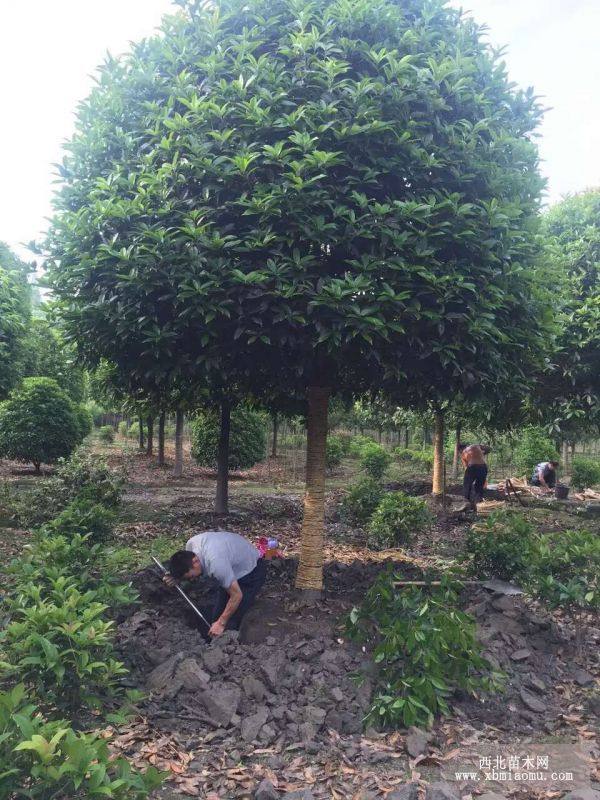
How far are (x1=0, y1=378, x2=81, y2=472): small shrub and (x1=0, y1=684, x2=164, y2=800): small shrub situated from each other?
15848 mm

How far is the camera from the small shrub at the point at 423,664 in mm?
3594

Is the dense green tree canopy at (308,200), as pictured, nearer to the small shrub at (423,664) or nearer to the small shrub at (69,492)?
the small shrub at (423,664)

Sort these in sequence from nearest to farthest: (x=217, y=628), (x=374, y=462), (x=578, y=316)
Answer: (x=217, y=628) < (x=578, y=316) < (x=374, y=462)

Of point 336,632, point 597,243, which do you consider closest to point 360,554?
point 336,632

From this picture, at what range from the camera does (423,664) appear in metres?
3.73

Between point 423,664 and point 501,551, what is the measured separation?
7.85ft

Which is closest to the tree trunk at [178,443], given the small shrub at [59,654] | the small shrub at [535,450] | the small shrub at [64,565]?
the small shrub at [535,450]

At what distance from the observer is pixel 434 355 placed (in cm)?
440

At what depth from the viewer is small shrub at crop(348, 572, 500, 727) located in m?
3.59

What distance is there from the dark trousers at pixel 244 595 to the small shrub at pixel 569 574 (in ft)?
7.95

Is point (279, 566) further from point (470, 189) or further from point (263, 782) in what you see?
point (470, 189)

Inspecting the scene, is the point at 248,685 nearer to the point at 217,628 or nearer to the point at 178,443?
the point at 217,628

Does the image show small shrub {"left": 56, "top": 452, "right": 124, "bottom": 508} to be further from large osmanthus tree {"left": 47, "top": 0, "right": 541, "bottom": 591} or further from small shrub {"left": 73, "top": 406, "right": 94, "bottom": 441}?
small shrub {"left": 73, "top": 406, "right": 94, "bottom": 441}

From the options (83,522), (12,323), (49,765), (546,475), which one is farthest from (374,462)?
(49,765)
